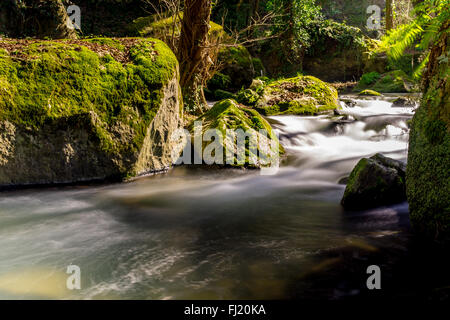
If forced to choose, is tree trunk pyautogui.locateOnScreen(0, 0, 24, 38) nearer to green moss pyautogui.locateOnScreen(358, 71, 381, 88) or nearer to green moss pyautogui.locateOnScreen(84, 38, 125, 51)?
green moss pyautogui.locateOnScreen(84, 38, 125, 51)

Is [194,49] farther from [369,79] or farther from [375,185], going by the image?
[369,79]

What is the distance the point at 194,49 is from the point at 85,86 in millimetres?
3174

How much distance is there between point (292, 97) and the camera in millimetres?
11234

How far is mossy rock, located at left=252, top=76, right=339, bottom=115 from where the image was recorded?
10.6 metres

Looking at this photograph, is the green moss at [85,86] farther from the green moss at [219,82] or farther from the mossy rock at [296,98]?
the green moss at [219,82]

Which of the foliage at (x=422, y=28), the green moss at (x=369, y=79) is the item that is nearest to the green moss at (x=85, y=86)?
the foliage at (x=422, y=28)

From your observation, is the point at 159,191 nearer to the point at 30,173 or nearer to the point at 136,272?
the point at 30,173

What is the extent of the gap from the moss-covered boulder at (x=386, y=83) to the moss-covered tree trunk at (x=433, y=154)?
13086mm

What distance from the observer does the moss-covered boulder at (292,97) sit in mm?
10609

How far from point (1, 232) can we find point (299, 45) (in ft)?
58.6

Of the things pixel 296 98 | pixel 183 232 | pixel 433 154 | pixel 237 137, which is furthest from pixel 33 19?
pixel 433 154

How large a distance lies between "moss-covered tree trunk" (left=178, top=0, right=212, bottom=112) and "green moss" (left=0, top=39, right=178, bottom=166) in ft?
5.79

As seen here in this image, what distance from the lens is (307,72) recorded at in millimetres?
22062

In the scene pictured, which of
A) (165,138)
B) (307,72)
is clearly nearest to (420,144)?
(165,138)
